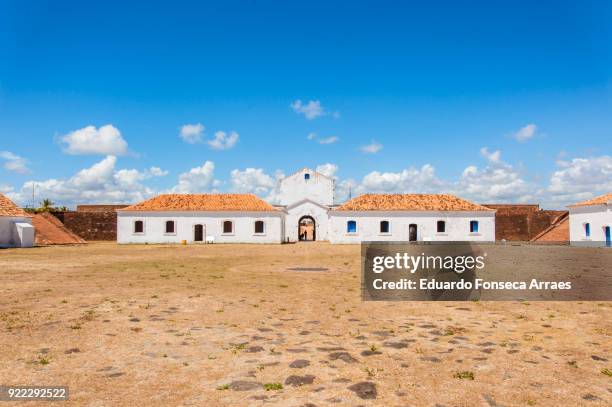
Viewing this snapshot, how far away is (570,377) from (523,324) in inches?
98.0

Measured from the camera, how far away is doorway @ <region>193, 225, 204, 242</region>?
34219mm

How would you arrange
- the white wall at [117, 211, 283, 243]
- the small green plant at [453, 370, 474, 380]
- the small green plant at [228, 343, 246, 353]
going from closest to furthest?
the small green plant at [453, 370, 474, 380] < the small green plant at [228, 343, 246, 353] < the white wall at [117, 211, 283, 243]

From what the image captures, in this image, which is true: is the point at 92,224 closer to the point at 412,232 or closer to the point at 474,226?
the point at 412,232

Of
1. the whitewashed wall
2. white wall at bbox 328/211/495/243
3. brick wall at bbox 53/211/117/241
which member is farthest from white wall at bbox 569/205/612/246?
brick wall at bbox 53/211/117/241

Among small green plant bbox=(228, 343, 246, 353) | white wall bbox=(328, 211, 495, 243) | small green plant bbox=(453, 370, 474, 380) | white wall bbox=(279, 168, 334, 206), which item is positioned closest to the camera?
small green plant bbox=(453, 370, 474, 380)

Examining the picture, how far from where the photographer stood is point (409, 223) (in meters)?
34.0

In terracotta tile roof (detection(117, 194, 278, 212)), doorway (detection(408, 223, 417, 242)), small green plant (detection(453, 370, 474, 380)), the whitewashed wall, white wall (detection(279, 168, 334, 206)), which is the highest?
white wall (detection(279, 168, 334, 206))

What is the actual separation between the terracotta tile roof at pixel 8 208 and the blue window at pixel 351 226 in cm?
2212

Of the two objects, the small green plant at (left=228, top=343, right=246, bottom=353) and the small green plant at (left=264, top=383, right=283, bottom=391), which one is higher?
the small green plant at (left=228, top=343, right=246, bottom=353)

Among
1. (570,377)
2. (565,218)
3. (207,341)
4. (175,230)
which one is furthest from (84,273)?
(565,218)

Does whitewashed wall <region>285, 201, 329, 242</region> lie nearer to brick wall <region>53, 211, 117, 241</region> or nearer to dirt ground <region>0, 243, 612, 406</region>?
brick wall <region>53, 211, 117, 241</region>

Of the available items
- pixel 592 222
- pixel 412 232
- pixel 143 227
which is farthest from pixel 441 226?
pixel 143 227

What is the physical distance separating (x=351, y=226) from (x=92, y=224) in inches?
878

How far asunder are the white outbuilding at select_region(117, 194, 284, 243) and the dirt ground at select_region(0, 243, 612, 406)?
24.0m
